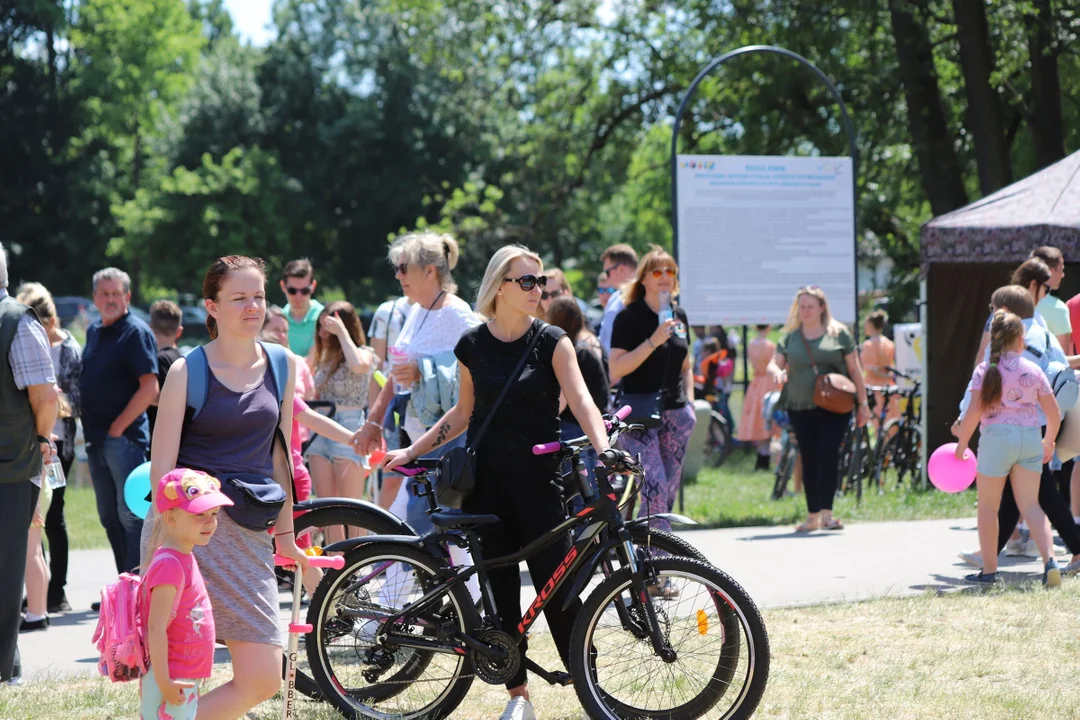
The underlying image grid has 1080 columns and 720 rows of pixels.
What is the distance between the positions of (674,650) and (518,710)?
27.4 inches

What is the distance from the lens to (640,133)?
28.4 meters

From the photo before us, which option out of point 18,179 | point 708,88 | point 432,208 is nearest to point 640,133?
point 708,88

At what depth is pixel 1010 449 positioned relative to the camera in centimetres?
755

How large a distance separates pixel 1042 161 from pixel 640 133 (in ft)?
35.4

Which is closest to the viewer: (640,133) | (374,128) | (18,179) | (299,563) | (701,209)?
(299,563)

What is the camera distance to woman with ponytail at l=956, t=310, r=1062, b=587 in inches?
295

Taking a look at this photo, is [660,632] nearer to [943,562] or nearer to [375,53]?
[943,562]

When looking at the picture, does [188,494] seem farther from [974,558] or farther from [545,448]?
[974,558]

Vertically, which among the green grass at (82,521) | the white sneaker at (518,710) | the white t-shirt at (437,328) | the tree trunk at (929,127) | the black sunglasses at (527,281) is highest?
the tree trunk at (929,127)

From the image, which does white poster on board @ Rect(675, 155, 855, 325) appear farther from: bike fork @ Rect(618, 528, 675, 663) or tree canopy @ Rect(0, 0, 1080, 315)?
bike fork @ Rect(618, 528, 675, 663)

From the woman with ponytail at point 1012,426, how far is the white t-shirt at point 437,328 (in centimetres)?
297

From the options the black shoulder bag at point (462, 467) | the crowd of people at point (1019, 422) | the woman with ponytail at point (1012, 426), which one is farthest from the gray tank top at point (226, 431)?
the woman with ponytail at point (1012, 426)

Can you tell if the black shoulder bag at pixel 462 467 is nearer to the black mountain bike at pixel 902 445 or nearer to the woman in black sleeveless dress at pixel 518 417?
the woman in black sleeveless dress at pixel 518 417

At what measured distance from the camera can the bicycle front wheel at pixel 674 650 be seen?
4.64 metres
